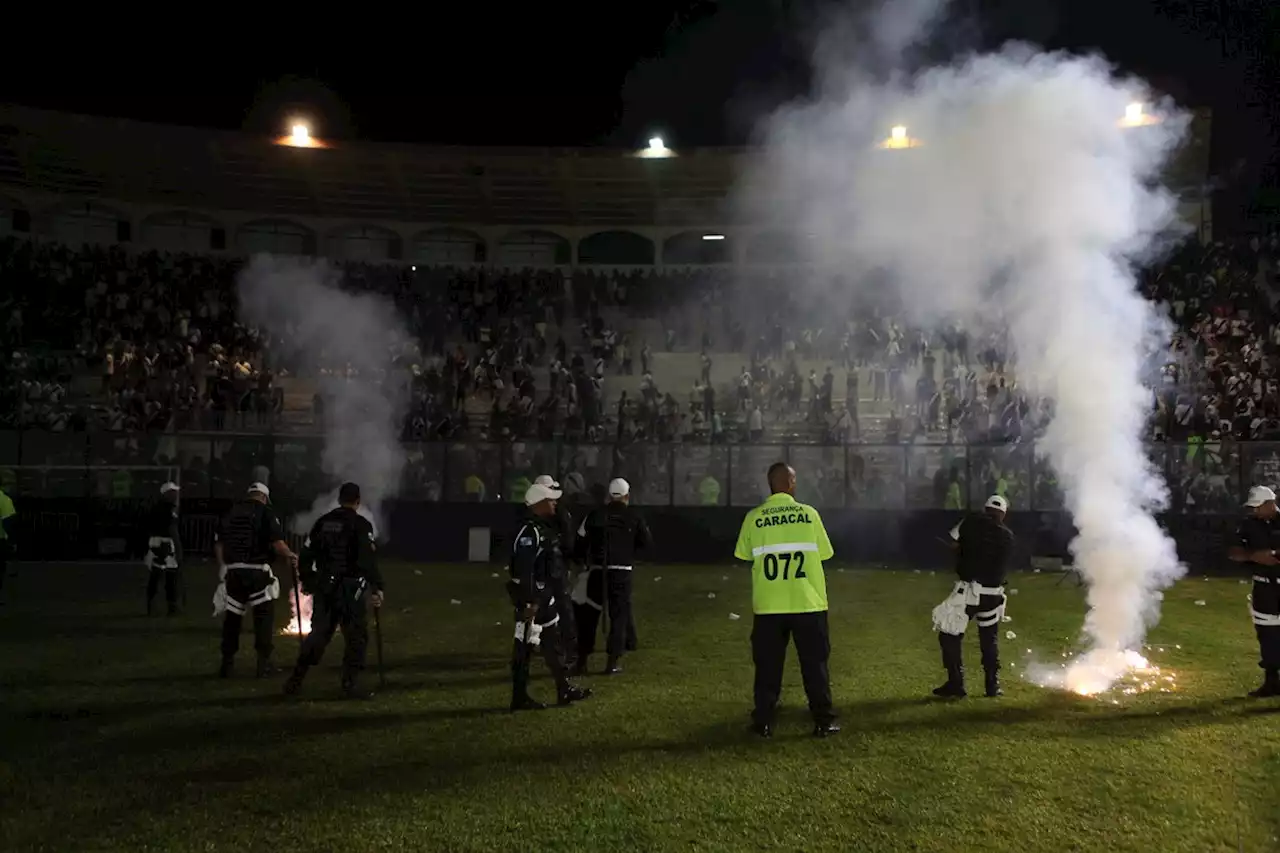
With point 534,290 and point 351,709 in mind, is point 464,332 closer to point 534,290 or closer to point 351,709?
point 534,290

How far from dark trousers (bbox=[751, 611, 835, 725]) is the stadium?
18.1 inches

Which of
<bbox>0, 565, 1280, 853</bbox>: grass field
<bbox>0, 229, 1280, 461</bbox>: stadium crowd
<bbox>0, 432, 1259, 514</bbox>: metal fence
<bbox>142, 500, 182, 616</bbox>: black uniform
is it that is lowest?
<bbox>0, 565, 1280, 853</bbox>: grass field

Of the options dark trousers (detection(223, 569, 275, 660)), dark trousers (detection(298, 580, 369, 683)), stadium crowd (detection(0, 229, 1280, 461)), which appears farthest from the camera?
stadium crowd (detection(0, 229, 1280, 461))

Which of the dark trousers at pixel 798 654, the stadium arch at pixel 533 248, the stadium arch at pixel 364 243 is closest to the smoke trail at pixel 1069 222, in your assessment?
the dark trousers at pixel 798 654

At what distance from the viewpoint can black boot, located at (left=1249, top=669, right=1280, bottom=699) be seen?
28.0ft

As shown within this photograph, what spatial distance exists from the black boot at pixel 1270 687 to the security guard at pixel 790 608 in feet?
13.9

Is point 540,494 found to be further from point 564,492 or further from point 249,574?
point 564,492

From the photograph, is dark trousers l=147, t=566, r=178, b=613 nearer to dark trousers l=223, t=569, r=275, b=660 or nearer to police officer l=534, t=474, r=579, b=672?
dark trousers l=223, t=569, r=275, b=660

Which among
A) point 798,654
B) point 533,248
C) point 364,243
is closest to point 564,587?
point 798,654

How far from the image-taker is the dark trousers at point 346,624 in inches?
Answer: 334

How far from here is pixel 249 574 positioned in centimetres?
950

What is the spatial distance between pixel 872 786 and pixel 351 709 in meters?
4.40

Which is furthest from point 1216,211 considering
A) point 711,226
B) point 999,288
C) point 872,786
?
point 872,786

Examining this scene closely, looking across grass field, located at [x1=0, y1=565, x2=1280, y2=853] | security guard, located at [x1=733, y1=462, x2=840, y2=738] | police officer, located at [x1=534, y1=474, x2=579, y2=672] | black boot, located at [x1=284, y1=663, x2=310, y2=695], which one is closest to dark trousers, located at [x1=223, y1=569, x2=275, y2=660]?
grass field, located at [x1=0, y1=565, x2=1280, y2=853]
